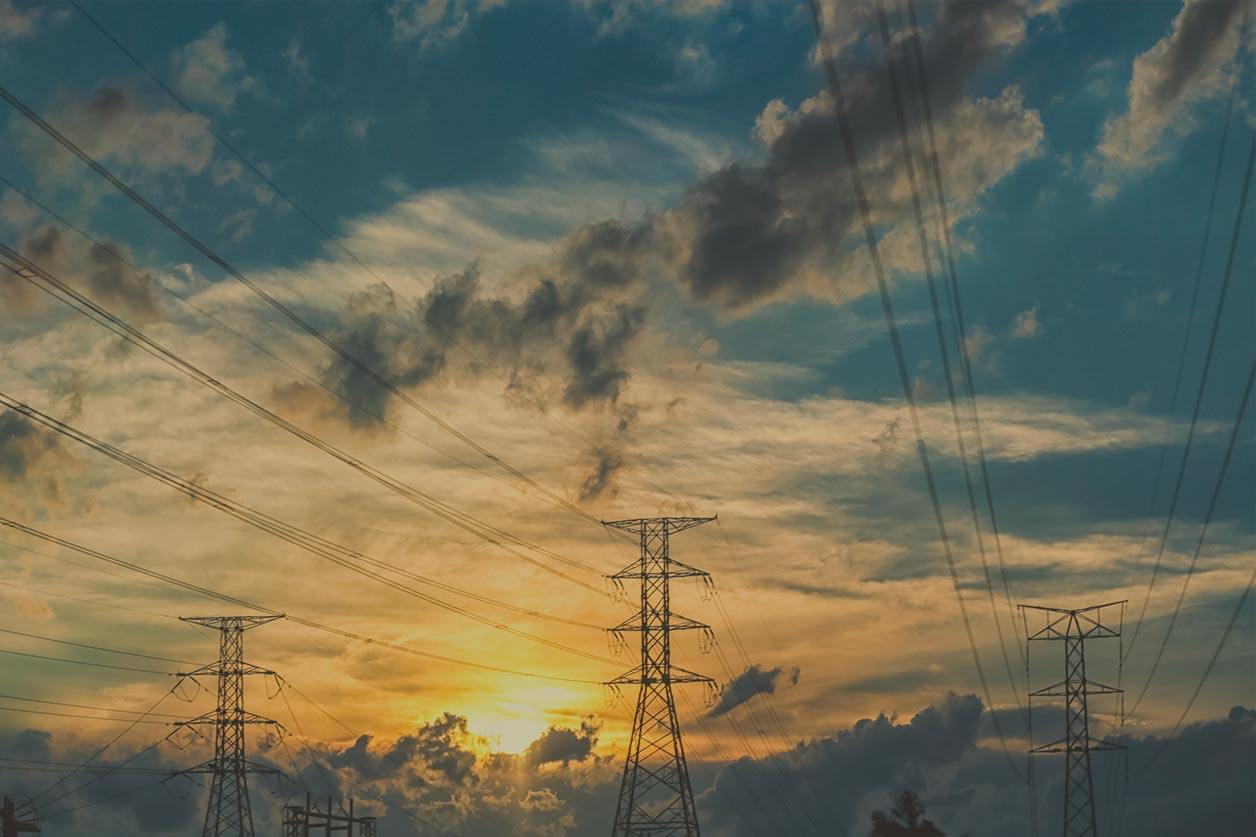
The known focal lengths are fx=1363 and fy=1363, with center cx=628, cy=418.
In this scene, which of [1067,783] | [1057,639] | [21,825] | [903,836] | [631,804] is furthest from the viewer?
[903,836]

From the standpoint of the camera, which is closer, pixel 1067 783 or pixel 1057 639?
pixel 1067 783

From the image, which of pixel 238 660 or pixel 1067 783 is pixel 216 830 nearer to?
pixel 238 660

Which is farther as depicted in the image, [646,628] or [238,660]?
[238,660]

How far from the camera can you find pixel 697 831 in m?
75.1

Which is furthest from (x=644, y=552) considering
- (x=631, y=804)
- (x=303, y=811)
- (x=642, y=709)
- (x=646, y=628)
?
(x=303, y=811)

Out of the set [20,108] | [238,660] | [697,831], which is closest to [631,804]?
[697,831]

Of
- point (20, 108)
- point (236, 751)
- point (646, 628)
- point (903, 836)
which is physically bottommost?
point (903, 836)

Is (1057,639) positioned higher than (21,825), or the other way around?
(1057,639)

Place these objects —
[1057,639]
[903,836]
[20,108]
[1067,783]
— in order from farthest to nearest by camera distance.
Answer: [903,836] < [1057,639] < [1067,783] < [20,108]

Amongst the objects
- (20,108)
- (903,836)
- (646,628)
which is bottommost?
(903,836)

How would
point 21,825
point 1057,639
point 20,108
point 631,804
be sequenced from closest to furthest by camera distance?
point 20,108, point 21,825, point 631,804, point 1057,639

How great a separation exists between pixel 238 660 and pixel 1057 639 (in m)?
51.7

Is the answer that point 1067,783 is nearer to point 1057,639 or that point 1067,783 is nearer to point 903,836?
point 1057,639

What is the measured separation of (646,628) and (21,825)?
3471cm
